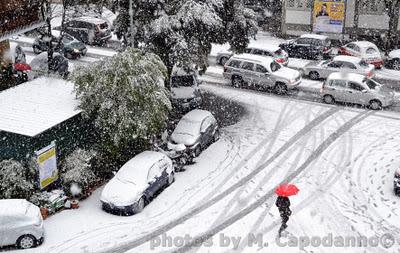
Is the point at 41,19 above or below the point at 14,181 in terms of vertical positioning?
above

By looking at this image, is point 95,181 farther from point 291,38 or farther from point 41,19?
point 291,38

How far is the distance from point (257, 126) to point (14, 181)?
11686 millimetres

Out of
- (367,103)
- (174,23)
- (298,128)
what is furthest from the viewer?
(367,103)

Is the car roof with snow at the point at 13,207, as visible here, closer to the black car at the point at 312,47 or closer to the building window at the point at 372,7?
the black car at the point at 312,47

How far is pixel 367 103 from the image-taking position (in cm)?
2767

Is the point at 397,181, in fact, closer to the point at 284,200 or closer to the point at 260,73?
the point at 284,200

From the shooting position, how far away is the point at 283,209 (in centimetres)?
1756

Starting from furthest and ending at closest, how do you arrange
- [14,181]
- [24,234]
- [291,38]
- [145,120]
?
[291,38] → [145,120] → [14,181] → [24,234]

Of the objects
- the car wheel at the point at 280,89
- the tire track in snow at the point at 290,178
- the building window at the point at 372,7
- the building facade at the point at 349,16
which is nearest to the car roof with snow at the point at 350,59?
the car wheel at the point at 280,89

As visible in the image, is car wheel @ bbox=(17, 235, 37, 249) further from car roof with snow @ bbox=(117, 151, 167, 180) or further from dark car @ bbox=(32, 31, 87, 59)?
dark car @ bbox=(32, 31, 87, 59)

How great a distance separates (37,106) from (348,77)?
1516 centimetres

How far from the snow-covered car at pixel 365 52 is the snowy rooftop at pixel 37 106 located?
17.9 meters

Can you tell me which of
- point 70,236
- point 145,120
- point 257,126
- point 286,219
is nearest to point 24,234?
point 70,236

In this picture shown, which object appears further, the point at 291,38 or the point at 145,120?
the point at 291,38
